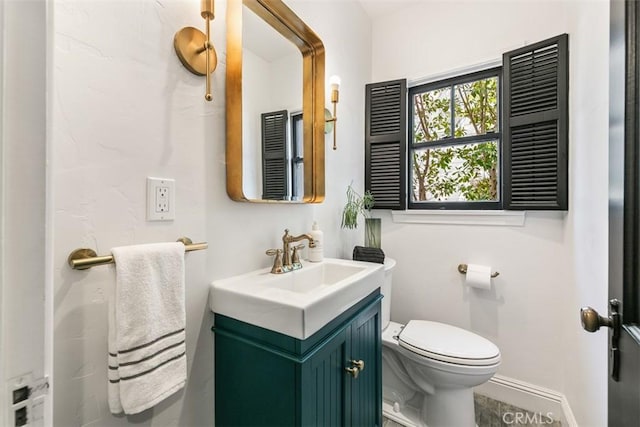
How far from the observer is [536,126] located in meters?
1.58

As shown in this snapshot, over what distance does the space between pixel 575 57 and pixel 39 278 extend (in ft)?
6.91

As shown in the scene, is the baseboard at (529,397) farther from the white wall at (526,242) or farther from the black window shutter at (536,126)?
the black window shutter at (536,126)

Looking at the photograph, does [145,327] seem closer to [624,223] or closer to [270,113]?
[270,113]

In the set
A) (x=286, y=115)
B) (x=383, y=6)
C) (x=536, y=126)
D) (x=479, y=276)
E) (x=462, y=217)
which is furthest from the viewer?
(x=383, y=6)

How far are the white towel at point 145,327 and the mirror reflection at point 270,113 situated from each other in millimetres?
419

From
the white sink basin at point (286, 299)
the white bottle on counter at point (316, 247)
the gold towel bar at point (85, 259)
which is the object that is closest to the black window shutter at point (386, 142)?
the white bottle on counter at point (316, 247)

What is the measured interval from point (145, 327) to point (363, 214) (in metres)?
1.54

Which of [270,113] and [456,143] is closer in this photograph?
[270,113]

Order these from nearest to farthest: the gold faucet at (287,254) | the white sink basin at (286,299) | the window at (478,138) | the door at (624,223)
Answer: the door at (624,223) < the white sink basin at (286,299) < the gold faucet at (287,254) < the window at (478,138)

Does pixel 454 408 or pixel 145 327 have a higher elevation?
pixel 145 327

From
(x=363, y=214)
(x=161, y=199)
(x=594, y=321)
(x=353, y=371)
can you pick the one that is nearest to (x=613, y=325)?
(x=594, y=321)

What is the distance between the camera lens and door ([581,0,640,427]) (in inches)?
21.5

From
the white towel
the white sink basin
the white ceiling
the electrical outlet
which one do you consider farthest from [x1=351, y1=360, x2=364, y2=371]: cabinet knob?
the white ceiling

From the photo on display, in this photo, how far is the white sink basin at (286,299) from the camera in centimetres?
81
